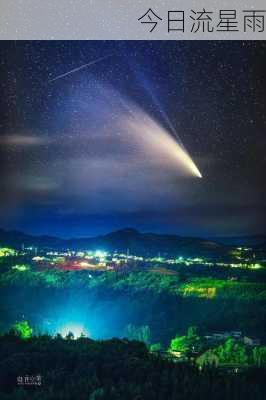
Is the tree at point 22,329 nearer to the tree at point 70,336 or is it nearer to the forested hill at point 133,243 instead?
the tree at point 70,336

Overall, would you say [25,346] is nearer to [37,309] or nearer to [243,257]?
[37,309]

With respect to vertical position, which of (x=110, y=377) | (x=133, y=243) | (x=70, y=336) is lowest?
(x=110, y=377)

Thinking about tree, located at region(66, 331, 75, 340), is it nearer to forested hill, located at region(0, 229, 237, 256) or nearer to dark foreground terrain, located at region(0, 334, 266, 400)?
dark foreground terrain, located at region(0, 334, 266, 400)

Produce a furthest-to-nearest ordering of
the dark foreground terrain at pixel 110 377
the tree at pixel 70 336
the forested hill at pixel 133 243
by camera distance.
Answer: the forested hill at pixel 133 243 < the tree at pixel 70 336 < the dark foreground terrain at pixel 110 377

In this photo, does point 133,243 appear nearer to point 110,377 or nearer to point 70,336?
point 70,336

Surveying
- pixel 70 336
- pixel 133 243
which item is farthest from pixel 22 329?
pixel 133 243

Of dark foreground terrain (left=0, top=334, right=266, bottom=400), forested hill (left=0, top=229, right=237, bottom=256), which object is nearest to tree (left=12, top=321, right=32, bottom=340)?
dark foreground terrain (left=0, top=334, right=266, bottom=400)

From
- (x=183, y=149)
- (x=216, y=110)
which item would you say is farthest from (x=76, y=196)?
(x=216, y=110)

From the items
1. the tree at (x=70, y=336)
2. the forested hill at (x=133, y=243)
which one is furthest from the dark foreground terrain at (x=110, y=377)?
the forested hill at (x=133, y=243)

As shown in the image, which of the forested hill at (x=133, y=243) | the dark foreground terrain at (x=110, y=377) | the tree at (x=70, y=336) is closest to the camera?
the dark foreground terrain at (x=110, y=377)
